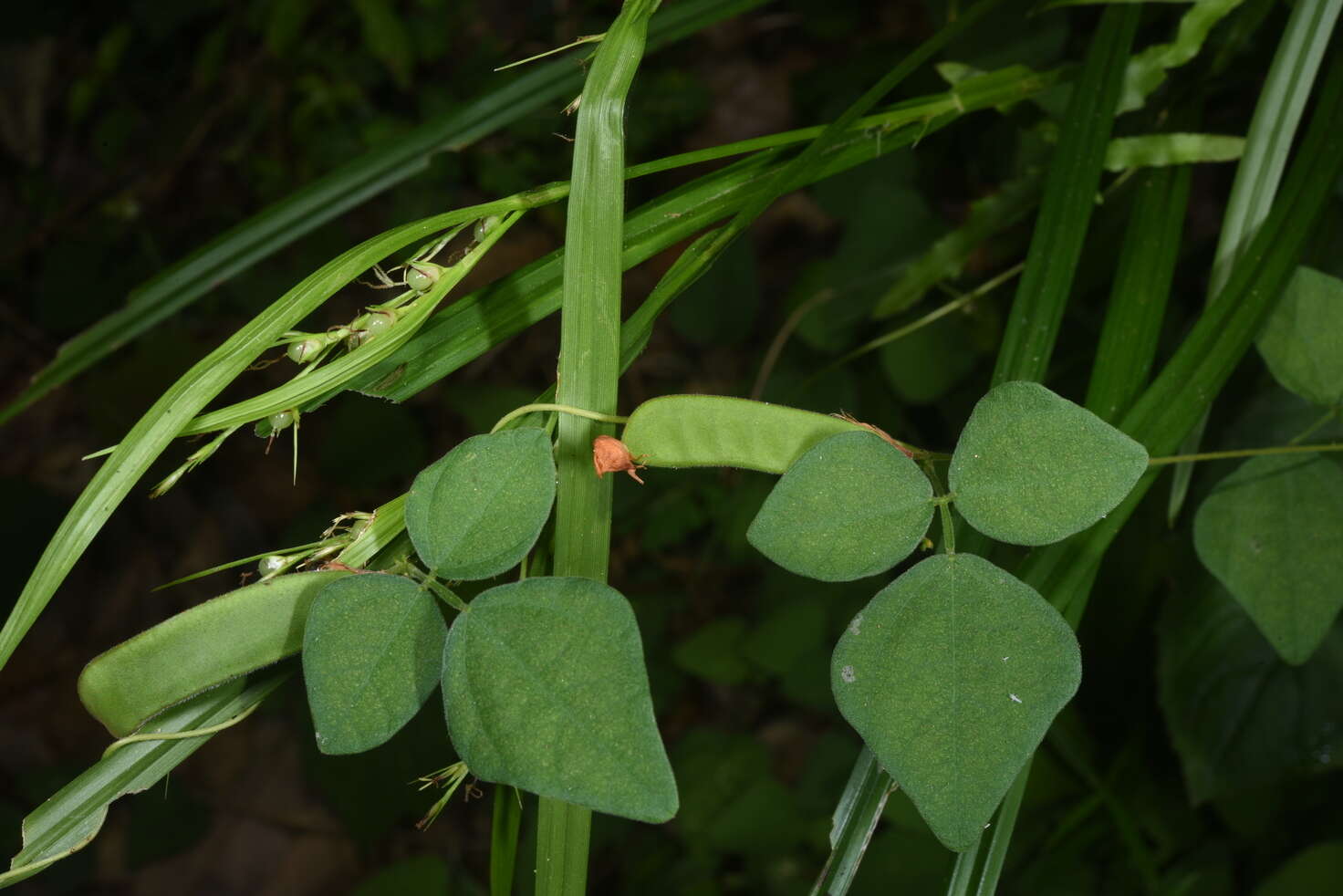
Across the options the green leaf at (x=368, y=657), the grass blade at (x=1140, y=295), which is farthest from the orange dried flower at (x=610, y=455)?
the grass blade at (x=1140, y=295)

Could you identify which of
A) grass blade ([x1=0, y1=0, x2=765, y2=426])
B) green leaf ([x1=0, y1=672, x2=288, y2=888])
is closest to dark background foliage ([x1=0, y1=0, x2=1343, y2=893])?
grass blade ([x1=0, y1=0, x2=765, y2=426])

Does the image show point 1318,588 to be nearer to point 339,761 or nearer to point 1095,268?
point 1095,268

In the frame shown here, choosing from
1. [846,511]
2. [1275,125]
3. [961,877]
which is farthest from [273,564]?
[1275,125]

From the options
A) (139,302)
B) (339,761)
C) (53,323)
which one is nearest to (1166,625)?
(139,302)

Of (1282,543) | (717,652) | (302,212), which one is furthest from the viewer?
(717,652)

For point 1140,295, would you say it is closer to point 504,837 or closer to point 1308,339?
point 1308,339

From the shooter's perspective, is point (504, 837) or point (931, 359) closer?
point (504, 837)

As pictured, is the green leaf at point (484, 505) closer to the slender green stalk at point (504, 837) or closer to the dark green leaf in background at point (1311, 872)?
the slender green stalk at point (504, 837)
